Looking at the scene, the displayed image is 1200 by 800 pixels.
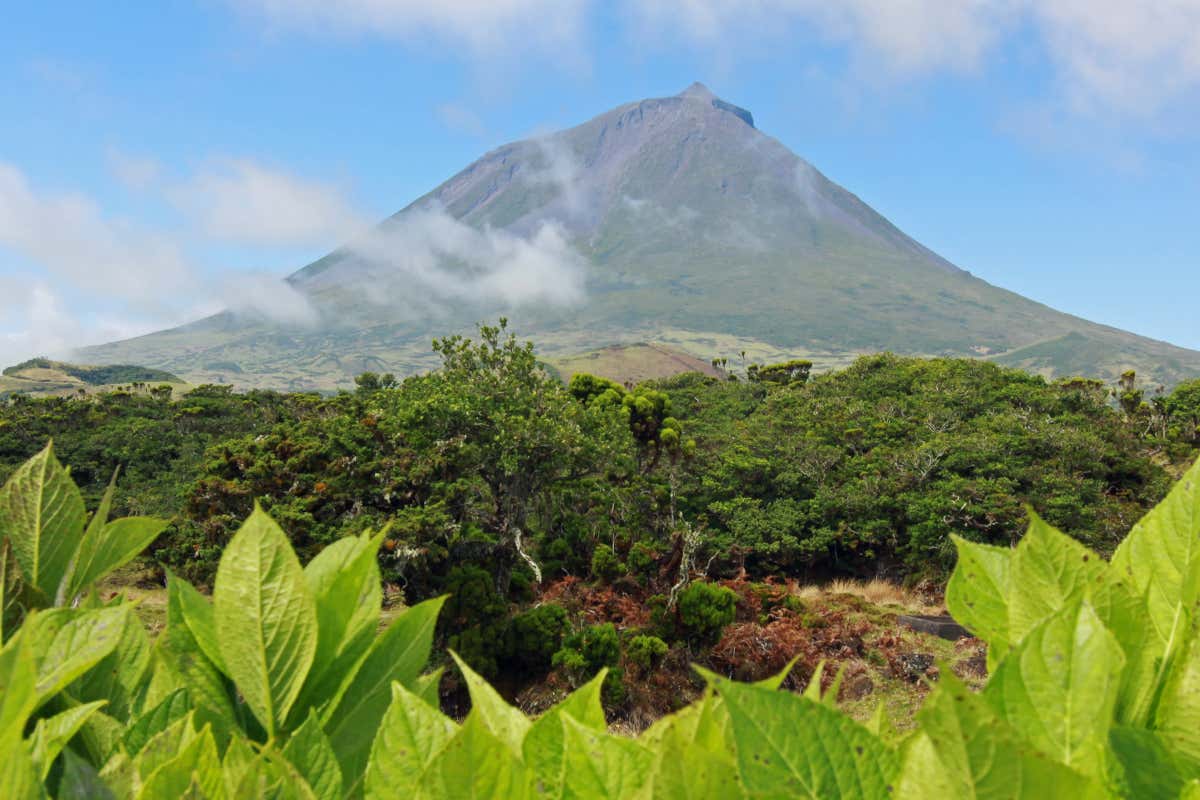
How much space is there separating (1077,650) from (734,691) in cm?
28

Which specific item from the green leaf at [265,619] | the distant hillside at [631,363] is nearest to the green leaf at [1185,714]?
the green leaf at [265,619]

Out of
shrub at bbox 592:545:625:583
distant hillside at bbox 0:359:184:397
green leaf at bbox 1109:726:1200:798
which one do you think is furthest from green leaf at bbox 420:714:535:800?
distant hillside at bbox 0:359:184:397

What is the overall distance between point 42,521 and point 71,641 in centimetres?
33

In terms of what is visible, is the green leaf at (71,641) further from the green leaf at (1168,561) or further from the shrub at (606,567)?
the shrub at (606,567)

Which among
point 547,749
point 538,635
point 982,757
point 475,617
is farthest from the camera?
point 475,617

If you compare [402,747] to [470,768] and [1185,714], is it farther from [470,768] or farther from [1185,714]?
[1185,714]

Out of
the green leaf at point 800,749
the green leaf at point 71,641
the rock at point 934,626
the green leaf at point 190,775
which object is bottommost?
the rock at point 934,626

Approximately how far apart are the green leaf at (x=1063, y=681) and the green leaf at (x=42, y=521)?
1.19m

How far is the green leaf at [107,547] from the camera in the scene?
1.16 m

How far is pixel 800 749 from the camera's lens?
1.81ft

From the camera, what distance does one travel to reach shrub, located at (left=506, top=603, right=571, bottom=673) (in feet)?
32.0

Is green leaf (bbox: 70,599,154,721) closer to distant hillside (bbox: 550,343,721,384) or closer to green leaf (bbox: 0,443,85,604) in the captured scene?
green leaf (bbox: 0,443,85,604)

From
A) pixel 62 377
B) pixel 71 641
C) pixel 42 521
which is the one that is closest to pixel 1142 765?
pixel 71 641

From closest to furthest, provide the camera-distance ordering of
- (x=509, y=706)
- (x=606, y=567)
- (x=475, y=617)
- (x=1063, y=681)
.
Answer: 1. (x=1063, y=681)
2. (x=509, y=706)
3. (x=475, y=617)
4. (x=606, y=567)
